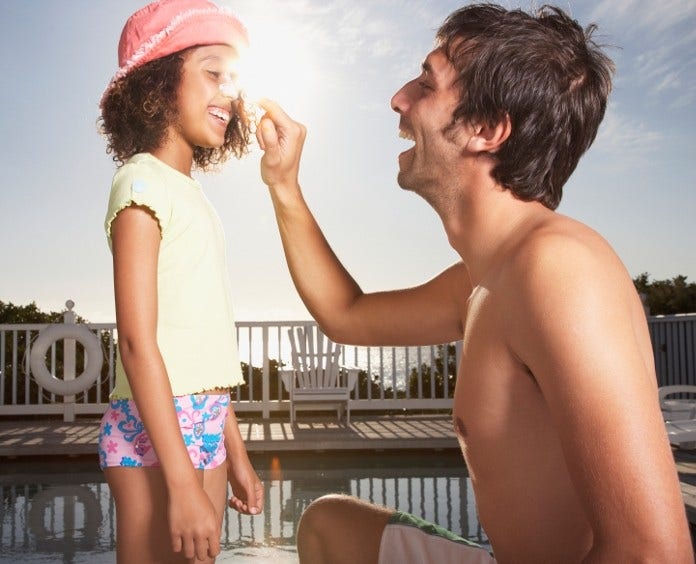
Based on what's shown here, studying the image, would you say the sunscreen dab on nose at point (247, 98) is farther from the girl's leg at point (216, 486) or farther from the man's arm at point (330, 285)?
the girl's leg at point (216, 486)

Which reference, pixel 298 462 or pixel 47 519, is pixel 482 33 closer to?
pixel 47 519

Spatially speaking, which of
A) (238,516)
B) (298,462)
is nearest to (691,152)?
(298,462)

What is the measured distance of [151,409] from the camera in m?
1.63

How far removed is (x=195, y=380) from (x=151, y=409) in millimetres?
222

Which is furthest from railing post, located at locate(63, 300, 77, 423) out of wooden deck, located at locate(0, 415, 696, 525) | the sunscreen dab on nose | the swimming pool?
the sunscreen dab on nose

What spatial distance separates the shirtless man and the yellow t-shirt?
28cm

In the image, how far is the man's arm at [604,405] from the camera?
3.52 ft

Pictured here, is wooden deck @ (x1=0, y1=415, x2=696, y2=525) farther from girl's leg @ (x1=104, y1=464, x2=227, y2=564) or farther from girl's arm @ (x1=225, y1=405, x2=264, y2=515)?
girl's leg @ (x1=104, y1=464, x2=227, y2=564)

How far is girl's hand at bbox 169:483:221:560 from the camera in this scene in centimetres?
159

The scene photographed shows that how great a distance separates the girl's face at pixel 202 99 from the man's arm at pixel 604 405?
1.09 meters

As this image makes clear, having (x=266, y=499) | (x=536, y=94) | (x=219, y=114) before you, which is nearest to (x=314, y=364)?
(x=266, y=499)

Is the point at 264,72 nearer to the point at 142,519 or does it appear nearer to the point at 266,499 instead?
the point at 142,519

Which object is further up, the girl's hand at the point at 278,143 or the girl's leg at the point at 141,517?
the girl's hand at the point at 278,143

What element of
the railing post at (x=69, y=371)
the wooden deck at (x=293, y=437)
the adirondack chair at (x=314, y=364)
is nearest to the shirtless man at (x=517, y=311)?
the wooden deck at (x=293, y=437)
